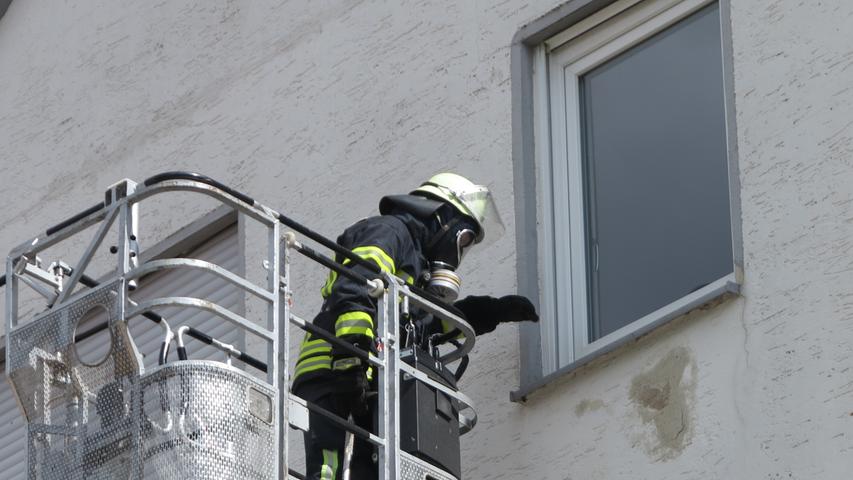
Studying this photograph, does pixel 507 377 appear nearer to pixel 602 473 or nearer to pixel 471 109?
pixel 602 473

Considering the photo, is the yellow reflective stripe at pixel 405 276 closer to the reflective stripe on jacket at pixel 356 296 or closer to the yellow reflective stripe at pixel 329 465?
the reflective stripe on jacket at pixel 356 296

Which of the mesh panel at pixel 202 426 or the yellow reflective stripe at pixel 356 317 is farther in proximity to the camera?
the yellow reflective stripe at pixel 356 317

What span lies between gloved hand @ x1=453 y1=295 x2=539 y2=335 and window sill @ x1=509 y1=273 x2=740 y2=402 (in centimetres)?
28

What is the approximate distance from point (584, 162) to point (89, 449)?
3379mm

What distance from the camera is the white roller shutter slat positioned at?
38.8 feet

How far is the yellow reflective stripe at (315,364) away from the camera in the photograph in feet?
29.1

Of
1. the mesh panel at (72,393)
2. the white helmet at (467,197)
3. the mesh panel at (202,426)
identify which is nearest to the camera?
the mesh panel at (202,426)

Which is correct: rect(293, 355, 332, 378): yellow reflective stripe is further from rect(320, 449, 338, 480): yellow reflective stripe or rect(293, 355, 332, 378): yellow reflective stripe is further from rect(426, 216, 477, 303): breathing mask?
rect(426, 216, 477, 303): breathing mask

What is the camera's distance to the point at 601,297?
10133mm

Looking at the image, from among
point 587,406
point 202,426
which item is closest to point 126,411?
point 202,426

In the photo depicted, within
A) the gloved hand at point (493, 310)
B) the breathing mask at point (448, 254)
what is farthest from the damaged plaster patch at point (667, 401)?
the breathing mask at point (448, 254)

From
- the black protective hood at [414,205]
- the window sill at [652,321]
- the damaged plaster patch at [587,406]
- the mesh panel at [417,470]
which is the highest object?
the black protective hood at [414,205]

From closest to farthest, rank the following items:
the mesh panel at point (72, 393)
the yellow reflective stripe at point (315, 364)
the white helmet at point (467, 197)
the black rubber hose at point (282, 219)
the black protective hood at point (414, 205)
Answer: the mesh panel at point (72, 393) < the black rubber hose at point (282, 219) < the yellow reflective stripe at point (315, 364) < the black protective hood at point (414, 205) < the white helmet at point (467, 197)

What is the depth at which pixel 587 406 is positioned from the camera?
9406 mm
